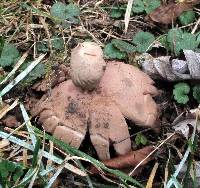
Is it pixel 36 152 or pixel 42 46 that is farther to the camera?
pixel 42 46

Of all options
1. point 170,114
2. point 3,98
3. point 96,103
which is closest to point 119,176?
point 96,103

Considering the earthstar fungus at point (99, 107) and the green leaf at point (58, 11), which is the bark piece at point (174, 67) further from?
the green leaf at point (58, 11)

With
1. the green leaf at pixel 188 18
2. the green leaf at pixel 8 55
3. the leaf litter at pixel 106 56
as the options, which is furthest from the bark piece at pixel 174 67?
the green leaf at pixel 8 55

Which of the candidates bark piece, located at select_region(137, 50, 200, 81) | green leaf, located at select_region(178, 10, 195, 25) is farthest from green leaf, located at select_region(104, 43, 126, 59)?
green leaf, located at select_region(178, 10, 195, 25)

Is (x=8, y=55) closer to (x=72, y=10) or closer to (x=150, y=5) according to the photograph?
(x=72, y=10)

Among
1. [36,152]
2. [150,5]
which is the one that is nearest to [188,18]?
[150,5]

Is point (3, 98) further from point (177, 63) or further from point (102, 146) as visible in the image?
point (177, 63)
